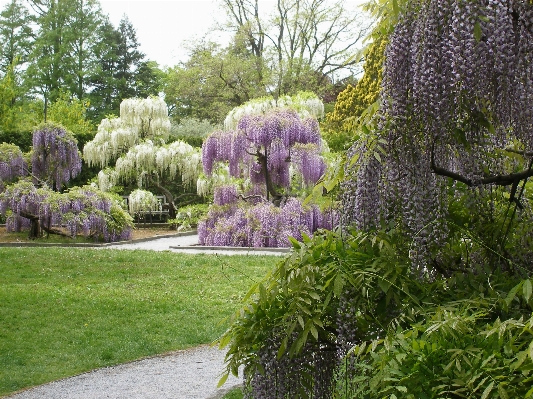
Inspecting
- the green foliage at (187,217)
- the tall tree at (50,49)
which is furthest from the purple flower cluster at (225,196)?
the tall tree at (50,49)

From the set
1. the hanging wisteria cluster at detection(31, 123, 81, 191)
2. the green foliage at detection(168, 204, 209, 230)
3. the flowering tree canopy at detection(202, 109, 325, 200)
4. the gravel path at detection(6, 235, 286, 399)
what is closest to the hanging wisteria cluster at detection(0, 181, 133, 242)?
the hanging wisteria cluster at detection(31, 123, 81, 191)

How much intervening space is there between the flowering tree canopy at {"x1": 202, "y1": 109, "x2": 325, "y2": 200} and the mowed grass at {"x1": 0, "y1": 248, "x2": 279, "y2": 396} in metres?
4.24

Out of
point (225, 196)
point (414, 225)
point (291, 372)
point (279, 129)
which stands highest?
point (279, 129)

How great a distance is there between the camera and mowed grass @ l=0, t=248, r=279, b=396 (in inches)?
244

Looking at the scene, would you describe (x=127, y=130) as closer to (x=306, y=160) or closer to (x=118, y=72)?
(x=306, y=160)

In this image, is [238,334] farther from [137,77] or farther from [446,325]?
[137,77]

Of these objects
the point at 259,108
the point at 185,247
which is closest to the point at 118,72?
the point at 259,108

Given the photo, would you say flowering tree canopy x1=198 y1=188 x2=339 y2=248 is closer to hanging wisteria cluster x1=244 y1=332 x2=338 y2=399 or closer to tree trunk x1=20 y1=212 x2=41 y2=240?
tree trunk x1=20 y1=212 x2=41 y2=240

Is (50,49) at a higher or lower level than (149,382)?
higher

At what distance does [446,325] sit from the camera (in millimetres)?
2301

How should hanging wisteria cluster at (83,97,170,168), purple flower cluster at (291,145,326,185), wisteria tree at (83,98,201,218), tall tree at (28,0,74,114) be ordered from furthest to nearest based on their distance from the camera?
tall tree at (28,0,74,114)
hanging wisteria cluster at (83,97,170,168)
wisteria tree at (83,98,201,218)
purple flower cluster at (291,145,326,185)

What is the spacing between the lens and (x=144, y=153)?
21500 millimetres

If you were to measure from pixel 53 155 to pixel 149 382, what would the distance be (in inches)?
543

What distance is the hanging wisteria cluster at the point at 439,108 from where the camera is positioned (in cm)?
265
